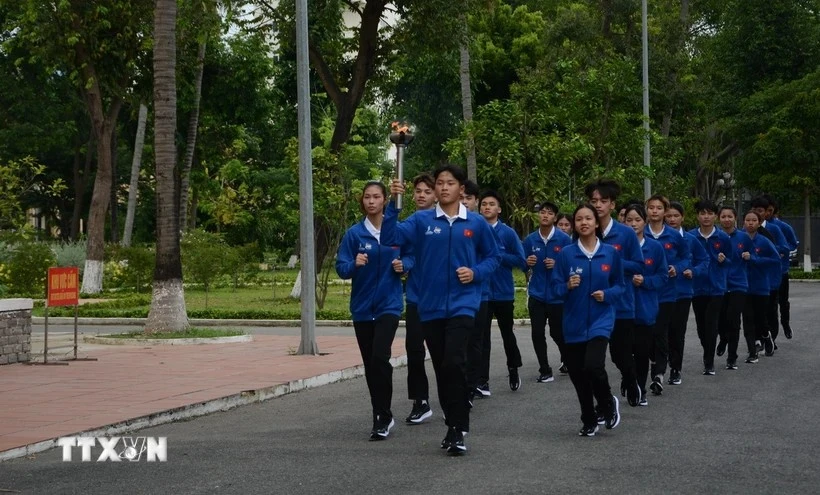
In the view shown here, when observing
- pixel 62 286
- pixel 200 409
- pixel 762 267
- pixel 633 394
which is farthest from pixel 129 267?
pixel 633 394

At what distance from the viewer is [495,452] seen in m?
9.76

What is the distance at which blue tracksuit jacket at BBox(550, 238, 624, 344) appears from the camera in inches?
419

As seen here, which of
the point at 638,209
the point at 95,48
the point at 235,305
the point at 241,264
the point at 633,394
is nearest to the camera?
the point at 633,394

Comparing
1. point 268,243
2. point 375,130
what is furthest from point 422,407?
point 375,130

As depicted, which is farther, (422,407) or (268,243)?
(268,243)

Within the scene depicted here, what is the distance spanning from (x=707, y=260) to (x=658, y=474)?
256 inches

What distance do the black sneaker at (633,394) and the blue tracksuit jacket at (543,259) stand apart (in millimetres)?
2190

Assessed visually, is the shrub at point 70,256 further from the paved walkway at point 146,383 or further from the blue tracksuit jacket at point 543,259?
the blue tracksuit jacket at point 543,259

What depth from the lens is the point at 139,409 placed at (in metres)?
12.1

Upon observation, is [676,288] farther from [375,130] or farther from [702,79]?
[375,130]

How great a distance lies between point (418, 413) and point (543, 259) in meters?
3.54

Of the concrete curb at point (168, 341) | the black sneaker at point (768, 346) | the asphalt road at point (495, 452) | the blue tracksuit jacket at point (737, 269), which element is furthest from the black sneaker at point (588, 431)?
the concrete curb at point (168, 341)

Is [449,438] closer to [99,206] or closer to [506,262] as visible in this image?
[506,262]

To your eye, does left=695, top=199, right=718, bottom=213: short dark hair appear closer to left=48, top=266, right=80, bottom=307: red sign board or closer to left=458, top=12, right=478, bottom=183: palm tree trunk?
left=48, top=266, right=80, bottom=307: red sign board
